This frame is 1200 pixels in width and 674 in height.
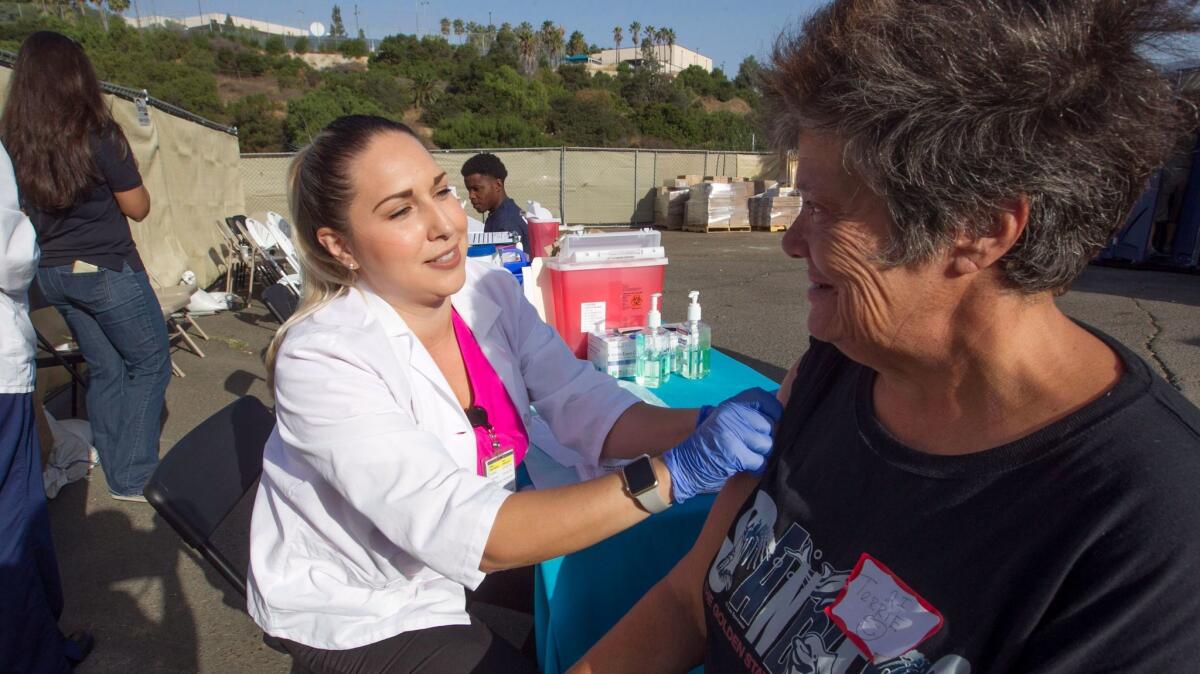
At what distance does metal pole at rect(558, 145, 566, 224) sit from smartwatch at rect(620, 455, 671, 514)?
48.7 feet

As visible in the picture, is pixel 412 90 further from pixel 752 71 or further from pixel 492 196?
pixel 752 71

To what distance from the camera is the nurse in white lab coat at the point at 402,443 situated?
1.28 m

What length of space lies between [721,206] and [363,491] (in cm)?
1449

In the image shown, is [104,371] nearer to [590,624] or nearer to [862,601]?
[590,624]

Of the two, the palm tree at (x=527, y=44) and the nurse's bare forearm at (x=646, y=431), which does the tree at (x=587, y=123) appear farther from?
the nurse's bare forearm at (x=646, y=431)

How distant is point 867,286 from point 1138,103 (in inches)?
14.3

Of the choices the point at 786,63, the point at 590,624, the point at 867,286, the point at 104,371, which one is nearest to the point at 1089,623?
the point at 867,286

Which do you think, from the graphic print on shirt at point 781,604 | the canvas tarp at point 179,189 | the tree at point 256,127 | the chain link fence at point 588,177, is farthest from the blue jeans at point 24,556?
the tree at point 256,127

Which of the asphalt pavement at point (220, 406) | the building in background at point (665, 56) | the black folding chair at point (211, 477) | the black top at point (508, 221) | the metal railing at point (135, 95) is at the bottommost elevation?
the asphalt pavement at point (220, 406)

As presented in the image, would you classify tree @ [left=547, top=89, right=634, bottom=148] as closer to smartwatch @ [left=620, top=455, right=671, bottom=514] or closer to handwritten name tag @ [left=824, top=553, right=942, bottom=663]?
smartwatch @ [left=620, top=455, right=671, bottom=514]

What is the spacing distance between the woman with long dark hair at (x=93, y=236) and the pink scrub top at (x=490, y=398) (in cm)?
222

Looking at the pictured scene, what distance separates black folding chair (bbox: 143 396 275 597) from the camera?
1.60 m

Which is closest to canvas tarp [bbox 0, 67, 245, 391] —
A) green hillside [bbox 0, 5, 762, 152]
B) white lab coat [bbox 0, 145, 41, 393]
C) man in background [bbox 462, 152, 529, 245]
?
man in background [bbox 462, 152, 529, 245]

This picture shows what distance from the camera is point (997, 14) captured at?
780 millimetres
